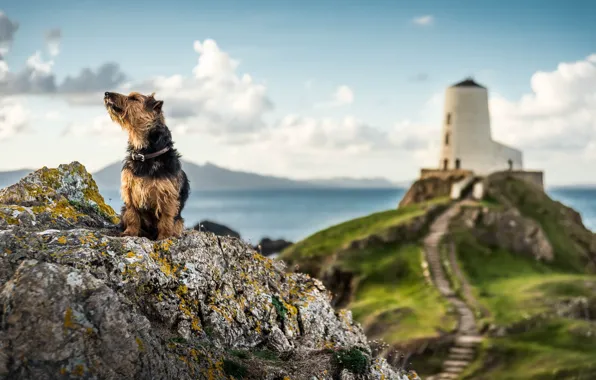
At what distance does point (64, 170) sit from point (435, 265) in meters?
43.7

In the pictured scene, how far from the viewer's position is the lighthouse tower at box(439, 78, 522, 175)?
256 feet

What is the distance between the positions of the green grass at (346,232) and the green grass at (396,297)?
94.4 inches

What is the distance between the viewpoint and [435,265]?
55500mm

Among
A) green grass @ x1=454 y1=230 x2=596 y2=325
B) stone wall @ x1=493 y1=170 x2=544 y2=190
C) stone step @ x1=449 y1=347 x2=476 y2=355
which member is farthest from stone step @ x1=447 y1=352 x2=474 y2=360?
stone wall @ x1=493 y1=170 x2=544 y2=190

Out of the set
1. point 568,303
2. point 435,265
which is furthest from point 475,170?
point 568,303

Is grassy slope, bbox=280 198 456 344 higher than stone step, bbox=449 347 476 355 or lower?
higher

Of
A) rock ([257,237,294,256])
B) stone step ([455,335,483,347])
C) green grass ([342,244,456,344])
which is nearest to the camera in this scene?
stone step ([455,335,483,347])

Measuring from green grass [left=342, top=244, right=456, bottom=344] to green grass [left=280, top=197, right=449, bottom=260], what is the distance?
240 cm

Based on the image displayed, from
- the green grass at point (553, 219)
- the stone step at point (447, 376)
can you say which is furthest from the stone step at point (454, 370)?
the green grass at point (553, 219)

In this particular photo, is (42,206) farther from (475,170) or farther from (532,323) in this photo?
(475,170)

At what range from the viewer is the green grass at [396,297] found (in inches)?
1716

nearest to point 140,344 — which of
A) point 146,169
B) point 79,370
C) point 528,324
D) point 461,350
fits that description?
point 79,370

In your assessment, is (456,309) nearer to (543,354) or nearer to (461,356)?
(461,356)

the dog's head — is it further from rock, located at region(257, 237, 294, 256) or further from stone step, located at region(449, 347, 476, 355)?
rock, located at region(257, 237, 294, 256)
